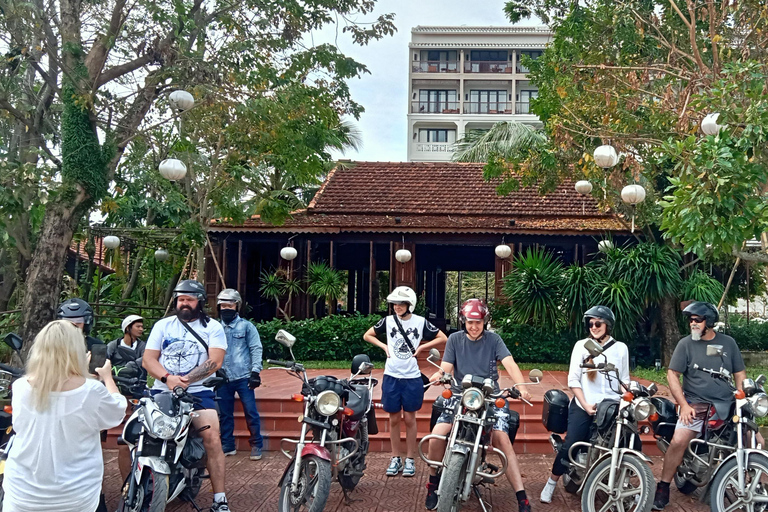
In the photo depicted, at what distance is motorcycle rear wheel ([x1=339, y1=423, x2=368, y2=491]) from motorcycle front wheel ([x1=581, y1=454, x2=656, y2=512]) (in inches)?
67.8

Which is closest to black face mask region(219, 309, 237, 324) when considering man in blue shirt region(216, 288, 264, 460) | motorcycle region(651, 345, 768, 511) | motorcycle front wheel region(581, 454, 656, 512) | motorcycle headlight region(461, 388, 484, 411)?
man in blue shirt region(216, 288, 264, 460)

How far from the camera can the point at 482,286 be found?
103 feet

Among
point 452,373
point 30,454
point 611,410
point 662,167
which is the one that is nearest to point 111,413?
point 30,454

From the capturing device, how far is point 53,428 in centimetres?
271

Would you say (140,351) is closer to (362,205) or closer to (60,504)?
(60,504)

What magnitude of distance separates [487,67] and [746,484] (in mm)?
39792

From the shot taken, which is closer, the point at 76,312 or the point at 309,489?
the point at 309,489

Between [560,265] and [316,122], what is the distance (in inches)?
212

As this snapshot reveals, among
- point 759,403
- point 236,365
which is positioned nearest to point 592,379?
point 759,403

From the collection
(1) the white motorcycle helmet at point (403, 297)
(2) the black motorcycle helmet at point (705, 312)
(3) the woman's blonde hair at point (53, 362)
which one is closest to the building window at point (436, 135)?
(1) the white motorcycle helmet at point (403, 297)

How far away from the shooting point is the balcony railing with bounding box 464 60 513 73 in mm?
40938

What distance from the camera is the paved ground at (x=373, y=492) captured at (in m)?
4.90

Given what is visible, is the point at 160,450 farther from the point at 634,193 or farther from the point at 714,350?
the point at 634,193

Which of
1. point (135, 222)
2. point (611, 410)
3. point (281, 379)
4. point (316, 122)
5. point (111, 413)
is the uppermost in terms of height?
point (316, 122)
